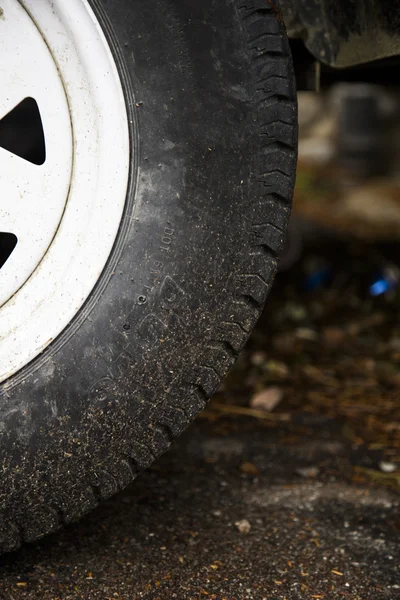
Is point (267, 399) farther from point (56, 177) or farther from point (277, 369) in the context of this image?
point (56, 177)

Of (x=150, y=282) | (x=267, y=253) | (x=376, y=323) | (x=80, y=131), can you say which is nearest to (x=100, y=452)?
(x=150, y=282)

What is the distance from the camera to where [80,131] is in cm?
132

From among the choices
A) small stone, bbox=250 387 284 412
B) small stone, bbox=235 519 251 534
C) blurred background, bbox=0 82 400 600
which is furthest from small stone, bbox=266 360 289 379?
small stone, bbox=235 519 251 534

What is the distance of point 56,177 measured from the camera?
1.33 meters

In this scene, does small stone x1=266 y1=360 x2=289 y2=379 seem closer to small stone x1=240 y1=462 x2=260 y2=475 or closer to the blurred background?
the blurred background

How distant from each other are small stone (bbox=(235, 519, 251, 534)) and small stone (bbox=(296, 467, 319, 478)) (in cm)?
32

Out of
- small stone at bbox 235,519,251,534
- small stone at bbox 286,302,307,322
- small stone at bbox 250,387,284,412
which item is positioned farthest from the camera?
small stone at bbox 286,302,307,322

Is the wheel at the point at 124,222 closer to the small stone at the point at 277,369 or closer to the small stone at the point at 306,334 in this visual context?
the small stone at the point at 277,369

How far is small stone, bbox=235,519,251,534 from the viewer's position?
159 centimetres

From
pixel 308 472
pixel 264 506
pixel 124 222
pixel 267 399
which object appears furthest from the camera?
pixel 267 399

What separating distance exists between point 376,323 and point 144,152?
2.10 meters

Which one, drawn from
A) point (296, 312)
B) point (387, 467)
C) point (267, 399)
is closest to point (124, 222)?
point (387, 467)

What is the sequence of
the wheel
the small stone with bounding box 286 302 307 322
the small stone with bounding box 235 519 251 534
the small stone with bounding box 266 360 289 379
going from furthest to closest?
the small stone with bounding box 286 302 307 322 < the small stone with bounding box 266 360 289 379 < the small stone with bounding box 235 519 251 534 < the wheel

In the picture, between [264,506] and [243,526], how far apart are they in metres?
0.13
